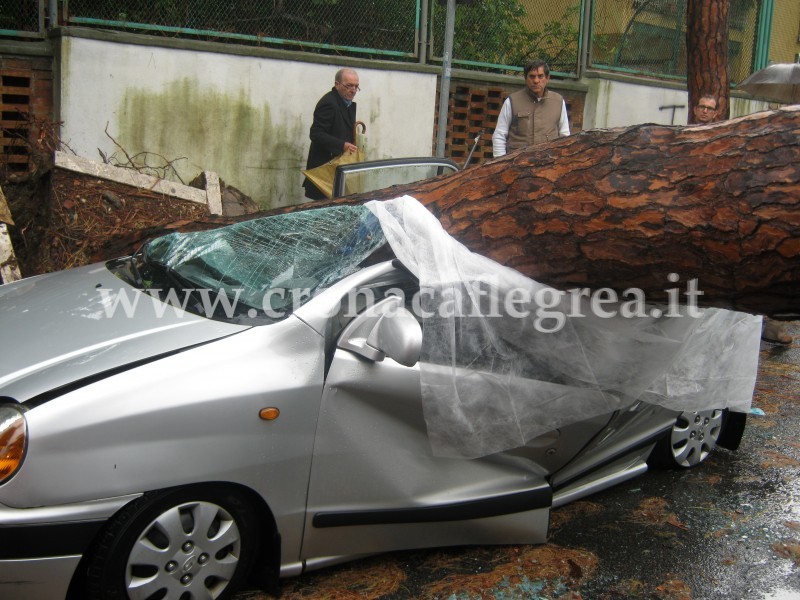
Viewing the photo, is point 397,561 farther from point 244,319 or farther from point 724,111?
point 724,111

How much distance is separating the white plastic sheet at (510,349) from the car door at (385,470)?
10 cm

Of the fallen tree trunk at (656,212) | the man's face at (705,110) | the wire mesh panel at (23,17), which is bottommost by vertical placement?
the fallen tree trunk at (656,212)

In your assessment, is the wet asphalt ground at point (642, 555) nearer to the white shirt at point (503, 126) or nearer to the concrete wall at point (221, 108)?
the white shirt at point (503, 126)

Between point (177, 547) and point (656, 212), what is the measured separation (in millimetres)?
1951

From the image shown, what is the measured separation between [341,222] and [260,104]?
525 centimetres

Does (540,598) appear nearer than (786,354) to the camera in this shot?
Yes

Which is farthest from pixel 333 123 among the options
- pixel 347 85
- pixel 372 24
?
pixel 372 24

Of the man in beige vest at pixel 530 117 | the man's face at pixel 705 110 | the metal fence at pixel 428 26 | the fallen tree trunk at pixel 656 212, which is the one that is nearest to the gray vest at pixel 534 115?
the man in beige vest at pixel 530 117

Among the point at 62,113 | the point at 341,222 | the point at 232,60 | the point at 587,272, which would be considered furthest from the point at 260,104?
the point at 587,272

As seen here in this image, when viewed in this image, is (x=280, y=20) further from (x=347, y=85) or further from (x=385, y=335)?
(x=385, y=335)

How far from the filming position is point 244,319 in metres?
2.94

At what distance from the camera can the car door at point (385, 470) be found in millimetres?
2857

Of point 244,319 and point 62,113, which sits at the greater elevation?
point 62,113

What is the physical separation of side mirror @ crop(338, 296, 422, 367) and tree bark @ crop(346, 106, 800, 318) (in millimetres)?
682
